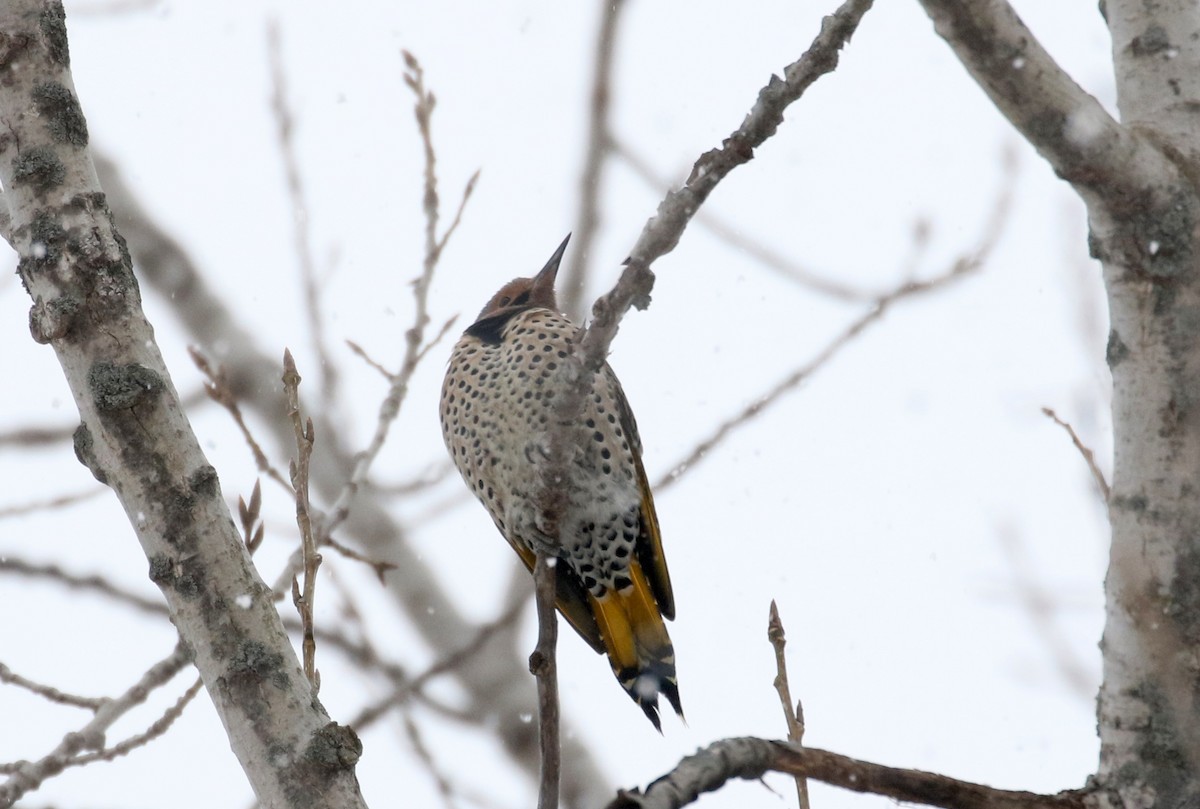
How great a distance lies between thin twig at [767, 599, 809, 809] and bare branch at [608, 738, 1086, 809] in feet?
0.87

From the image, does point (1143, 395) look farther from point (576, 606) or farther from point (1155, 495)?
point (576, 606)

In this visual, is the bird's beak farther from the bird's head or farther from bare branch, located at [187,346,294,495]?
bare branch, located at [187,346,294,495]

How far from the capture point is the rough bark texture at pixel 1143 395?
204 cm

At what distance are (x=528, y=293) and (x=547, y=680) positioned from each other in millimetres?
3097

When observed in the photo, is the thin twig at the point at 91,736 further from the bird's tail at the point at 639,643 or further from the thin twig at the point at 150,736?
the bird's tail at the point at 639,643

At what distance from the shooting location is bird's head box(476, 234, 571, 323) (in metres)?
4.96

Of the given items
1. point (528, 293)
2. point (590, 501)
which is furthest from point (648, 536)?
point (528, 293)

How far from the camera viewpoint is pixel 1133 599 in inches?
84.4

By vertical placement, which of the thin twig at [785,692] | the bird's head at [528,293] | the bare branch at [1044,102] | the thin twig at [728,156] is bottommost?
the thin twig at [785,692]

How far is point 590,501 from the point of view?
4195 mm

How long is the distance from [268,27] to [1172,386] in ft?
12.7

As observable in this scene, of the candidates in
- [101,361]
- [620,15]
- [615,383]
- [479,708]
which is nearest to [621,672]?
[615,383]

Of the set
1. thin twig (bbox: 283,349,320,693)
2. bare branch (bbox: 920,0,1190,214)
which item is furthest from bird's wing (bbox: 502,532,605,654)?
bare branch (bbox: 920,0,1190,214)

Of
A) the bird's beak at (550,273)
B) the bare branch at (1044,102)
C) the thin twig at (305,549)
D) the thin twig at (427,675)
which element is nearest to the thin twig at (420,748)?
the thin twig at (427,675)
